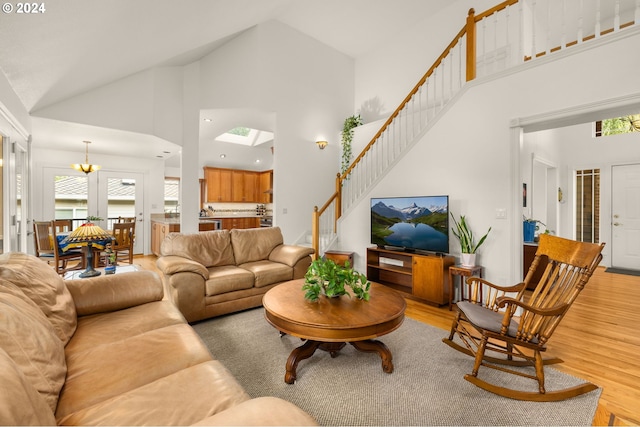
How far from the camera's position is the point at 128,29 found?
2768mm

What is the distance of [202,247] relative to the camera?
11.5 feet

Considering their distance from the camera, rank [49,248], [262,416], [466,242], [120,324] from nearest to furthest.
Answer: [262,416] < [120,324] < [466,242] < [49,248]

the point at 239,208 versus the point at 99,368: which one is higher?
the point at 239,208

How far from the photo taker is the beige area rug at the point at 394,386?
165 cm

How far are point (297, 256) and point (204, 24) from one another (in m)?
3.17

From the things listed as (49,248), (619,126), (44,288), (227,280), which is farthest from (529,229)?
(49,248)

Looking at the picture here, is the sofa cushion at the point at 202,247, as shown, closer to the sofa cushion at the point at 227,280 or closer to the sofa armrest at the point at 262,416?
the sofa cushion at the point at 227,280

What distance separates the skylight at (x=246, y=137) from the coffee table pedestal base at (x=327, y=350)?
21.8ft

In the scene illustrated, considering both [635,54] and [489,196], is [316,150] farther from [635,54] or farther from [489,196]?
[635,54]

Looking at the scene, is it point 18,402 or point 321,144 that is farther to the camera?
point 321,144

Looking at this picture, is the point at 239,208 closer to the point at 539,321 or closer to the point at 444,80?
the point at 444,80

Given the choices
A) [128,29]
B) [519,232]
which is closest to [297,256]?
[519,232]

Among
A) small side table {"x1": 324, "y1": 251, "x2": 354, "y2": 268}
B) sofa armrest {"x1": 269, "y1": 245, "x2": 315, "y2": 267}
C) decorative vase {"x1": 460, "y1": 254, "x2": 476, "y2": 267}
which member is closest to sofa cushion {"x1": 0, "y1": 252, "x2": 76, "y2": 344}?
sofa armrest {"x1": 269, "y1": 245, "x2": 315, "y2": 267}

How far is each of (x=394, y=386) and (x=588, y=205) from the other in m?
6.93
